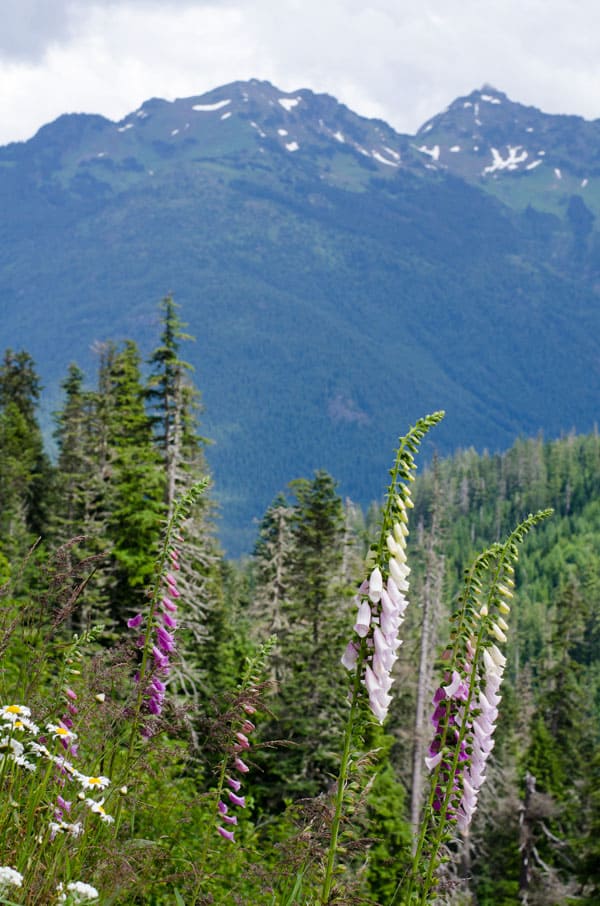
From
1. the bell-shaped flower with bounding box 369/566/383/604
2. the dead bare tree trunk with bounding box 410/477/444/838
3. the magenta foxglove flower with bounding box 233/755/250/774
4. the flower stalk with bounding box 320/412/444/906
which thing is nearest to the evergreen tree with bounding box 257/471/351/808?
the dead bare tree trunk with bounding box 410/477/444/838

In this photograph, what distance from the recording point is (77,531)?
27078 mm

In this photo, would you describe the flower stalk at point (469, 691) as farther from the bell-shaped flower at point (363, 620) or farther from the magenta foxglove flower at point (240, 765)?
the magenta foxglove flower at point (240, 765)

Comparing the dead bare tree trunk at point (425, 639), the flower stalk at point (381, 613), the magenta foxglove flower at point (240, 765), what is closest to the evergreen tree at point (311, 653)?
the dead bare tree trunk at point (425, 639)

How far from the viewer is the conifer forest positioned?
156 inches

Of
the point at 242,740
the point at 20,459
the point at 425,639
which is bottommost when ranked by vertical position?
the point at 242,740

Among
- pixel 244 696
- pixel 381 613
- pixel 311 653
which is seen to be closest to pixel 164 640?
pixel 244 696

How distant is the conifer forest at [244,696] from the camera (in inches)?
156

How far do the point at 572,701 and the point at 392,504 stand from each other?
45.1 m

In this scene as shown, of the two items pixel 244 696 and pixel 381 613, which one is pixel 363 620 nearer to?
pixel 381 613

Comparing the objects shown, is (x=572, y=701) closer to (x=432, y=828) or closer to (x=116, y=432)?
(x=116, y=432)

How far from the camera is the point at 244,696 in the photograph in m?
4.49

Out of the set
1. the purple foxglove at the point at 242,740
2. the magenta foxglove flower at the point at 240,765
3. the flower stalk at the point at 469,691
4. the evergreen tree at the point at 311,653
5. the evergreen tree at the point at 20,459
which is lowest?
the magenta foxglove flower at the point at 240,765

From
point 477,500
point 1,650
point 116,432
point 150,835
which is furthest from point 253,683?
point 477,500

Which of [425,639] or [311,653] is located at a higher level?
[425,639]
